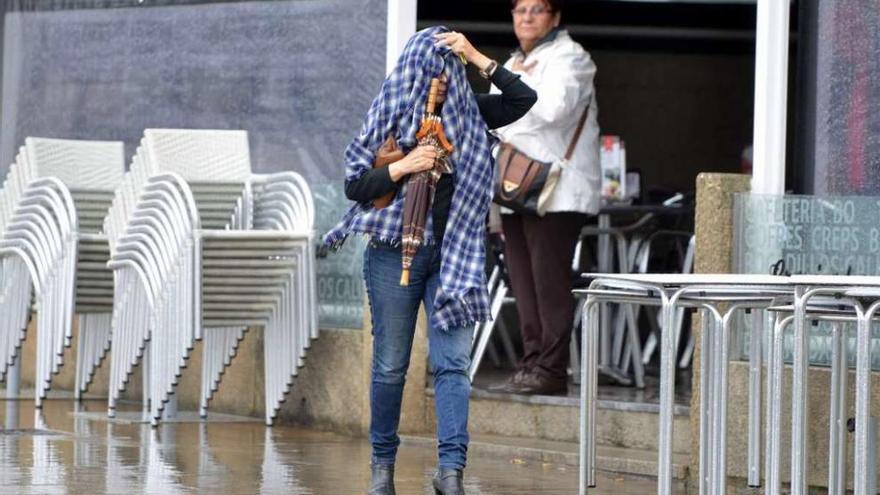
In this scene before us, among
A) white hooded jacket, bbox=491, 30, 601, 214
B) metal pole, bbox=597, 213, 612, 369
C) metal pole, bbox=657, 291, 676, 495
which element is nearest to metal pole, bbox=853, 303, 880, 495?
metal pole, bbox=657, 291, 676, 495

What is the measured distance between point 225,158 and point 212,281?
3.19 feet

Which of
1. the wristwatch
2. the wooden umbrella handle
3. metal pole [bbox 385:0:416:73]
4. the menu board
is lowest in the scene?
the menu board

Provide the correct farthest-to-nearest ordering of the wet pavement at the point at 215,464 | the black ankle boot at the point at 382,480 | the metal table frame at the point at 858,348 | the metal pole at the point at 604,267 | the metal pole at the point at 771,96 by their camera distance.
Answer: the metal pole at the point at 604,267 < the metal pole at the point at 771,96 < the wet pavement at the point at 215,464 < the black ankle boot at the point at 382,480 < the metal table frame at the point at 858,348

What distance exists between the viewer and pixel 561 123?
33.2ft

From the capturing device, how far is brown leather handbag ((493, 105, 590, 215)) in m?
10.0

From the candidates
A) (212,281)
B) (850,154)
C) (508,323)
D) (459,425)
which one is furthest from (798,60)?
(508,323)

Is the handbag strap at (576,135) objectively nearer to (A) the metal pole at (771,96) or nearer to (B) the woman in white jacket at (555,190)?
(B) the woman in white jacket at (555,190)

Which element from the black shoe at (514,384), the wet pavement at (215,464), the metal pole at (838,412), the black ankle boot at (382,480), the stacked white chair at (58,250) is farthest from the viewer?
the stacked white chair at (58,250)

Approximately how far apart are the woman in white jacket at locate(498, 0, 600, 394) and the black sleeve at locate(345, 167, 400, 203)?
2304 millimetres

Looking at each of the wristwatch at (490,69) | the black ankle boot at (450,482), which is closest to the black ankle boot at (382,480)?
the black ankle boot at (450,482)

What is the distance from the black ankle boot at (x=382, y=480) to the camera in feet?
26.2

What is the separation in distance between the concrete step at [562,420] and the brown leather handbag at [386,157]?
2168 mm

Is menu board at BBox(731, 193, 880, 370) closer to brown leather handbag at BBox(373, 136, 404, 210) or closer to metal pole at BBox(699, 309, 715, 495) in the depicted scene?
metal pole at BBox(699, 309, 715, 495)

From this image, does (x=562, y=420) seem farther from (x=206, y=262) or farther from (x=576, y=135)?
(x=206, y=262)
